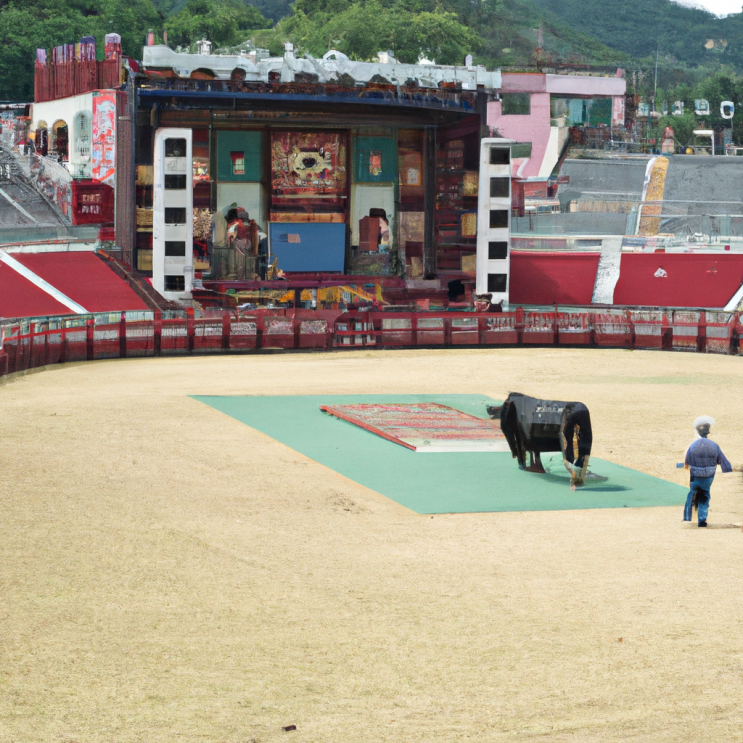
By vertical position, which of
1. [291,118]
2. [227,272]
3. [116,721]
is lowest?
[116,721]

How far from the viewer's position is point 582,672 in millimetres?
8828

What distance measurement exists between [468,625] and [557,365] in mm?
24465

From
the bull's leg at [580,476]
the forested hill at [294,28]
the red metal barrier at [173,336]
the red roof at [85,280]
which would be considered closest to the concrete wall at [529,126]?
the forested hill at [294,28]

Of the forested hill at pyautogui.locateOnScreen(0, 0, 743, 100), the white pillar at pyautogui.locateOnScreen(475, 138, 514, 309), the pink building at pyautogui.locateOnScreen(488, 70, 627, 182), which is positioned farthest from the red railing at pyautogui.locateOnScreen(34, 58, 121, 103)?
the pink building at pyautogui.locateOnScreen(488, 70, 627, 182)

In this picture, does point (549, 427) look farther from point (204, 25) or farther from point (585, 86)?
point (204, 25)

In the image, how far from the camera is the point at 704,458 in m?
14.0

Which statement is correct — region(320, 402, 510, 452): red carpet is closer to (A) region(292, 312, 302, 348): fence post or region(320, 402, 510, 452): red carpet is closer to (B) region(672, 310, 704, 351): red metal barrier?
(A) region(292, 312, 302, 348): fence post

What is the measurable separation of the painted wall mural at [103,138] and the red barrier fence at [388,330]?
2229 centimetres

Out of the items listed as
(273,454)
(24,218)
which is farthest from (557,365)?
(24,218)

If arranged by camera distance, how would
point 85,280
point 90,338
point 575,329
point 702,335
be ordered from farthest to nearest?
point 85,280
point 575,329
point 702,335
point 90,338

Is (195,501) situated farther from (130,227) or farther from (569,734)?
(130,227)

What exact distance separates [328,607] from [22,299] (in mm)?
32861

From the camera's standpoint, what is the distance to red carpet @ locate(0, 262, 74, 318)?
3991cm

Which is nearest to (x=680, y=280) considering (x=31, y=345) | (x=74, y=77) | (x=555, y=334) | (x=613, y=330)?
(x=613, y=330)
